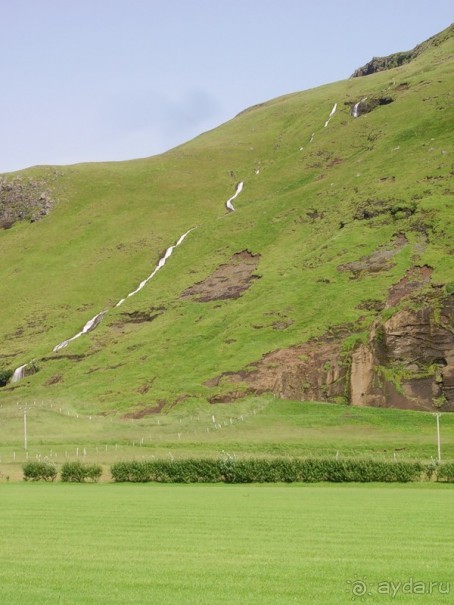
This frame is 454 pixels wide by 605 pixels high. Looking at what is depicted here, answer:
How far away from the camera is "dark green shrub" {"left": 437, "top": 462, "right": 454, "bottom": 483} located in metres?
56.2

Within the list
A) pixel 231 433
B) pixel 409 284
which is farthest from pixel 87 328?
pixel 231 433

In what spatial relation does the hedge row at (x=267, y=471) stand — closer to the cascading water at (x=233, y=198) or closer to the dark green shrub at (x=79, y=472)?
the dark green shrub at (x=79, y=472)

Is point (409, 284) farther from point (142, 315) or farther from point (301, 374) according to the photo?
point (142, 315)

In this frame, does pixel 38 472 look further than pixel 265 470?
Yes

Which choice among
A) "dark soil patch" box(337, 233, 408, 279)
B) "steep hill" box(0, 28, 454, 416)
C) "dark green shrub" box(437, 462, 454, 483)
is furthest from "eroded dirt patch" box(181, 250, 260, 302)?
"dark green shrub" box(437, 462, 454, 483)

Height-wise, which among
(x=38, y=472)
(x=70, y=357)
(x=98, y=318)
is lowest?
(x=38, y=472)

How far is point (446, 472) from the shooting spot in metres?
56.4

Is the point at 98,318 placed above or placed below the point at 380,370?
above

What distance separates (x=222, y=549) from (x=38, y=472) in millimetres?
38797

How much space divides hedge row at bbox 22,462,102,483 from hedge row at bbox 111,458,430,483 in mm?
1450

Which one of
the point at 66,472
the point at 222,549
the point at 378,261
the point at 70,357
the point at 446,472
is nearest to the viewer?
the point at 222,549

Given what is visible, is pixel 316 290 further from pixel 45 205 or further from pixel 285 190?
pixel 45 205

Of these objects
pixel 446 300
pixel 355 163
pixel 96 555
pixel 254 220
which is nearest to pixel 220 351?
pixel 446 300

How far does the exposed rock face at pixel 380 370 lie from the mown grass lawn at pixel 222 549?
47917mm
